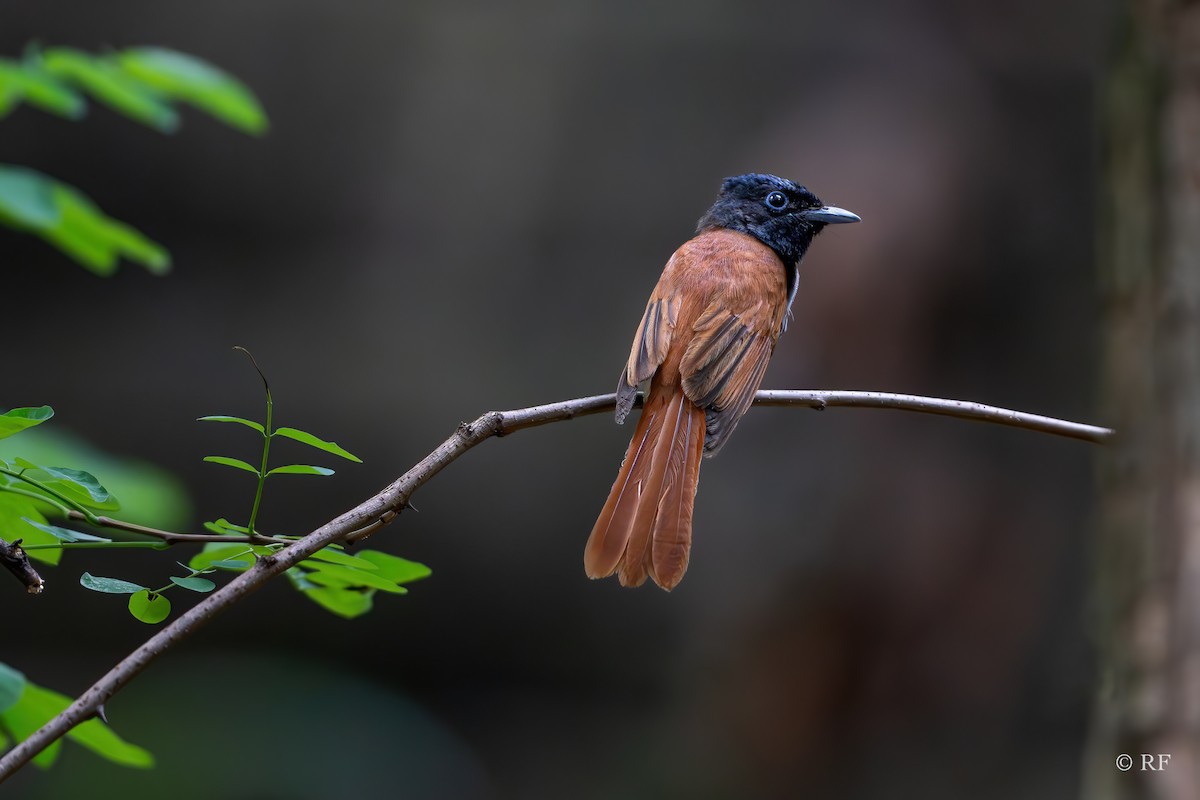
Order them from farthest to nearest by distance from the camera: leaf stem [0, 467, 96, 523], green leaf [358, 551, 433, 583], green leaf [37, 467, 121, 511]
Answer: green leaf [358, 551, 433, 583] → green leaf [37, 467, 121, 511] → leaf stem [0, 467, 96, 523]

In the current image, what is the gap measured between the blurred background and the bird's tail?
3.36 m

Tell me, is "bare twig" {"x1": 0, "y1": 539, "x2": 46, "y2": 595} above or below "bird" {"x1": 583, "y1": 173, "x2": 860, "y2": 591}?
below

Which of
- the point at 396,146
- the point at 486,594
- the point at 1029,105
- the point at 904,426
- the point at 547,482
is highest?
the point at 1029,105

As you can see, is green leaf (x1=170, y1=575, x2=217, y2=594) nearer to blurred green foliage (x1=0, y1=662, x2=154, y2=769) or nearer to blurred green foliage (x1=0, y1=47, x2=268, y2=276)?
blurred green foliage (x1=0, y1=662, x2=154, y2=769)

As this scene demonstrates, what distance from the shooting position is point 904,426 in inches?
269

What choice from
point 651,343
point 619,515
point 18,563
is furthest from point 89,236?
point 651,343

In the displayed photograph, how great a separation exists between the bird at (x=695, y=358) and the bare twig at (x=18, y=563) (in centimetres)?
116

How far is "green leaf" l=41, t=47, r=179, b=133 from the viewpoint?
1.99 m

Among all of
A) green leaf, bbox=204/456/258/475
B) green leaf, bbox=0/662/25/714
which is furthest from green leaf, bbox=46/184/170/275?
green leaf, bbox=0/662/25/714

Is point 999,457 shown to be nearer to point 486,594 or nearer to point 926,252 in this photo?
point 926,252

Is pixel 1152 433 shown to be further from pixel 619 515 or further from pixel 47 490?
pixel 47 490

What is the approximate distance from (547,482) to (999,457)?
2.89 metres

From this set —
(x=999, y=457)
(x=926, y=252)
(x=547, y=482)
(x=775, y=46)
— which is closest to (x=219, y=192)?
(x=547, y=482)

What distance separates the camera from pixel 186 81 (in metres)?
2.14
